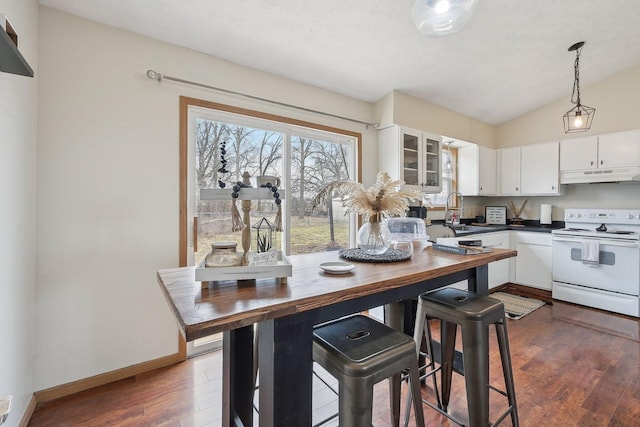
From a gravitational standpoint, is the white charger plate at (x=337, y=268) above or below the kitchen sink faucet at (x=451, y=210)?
below

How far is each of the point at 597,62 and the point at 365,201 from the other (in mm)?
3690

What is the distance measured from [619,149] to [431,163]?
2138 mm

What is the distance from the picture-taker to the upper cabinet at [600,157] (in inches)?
129

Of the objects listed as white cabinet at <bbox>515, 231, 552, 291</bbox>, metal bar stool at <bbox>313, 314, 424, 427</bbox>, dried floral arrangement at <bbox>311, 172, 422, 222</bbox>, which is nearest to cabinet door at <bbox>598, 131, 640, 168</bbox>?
white cabinet at <bbox>515, 231, 552, 291</bbox>

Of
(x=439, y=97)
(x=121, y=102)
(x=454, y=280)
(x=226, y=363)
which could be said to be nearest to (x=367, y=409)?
(x=226, y=363)

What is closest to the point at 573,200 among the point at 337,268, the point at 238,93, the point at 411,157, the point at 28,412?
the point at 411,157

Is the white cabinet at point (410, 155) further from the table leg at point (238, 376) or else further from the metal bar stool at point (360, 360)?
the table leg at point (238, 376)

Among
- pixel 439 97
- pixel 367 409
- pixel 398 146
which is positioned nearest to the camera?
pixel 367 409

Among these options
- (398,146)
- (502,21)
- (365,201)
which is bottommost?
(365,201)

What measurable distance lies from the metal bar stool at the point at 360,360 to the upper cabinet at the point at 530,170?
156 inches

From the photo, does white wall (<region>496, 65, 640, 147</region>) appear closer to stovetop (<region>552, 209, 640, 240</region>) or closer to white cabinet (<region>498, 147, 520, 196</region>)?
white cabinet (<region>498, 147, 520, 196</region>)

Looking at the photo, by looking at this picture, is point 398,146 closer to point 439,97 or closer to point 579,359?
point 439,97

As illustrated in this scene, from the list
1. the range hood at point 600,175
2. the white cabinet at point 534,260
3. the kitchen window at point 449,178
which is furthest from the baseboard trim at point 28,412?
the range hood at point 600,175

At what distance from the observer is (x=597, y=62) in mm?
3188
